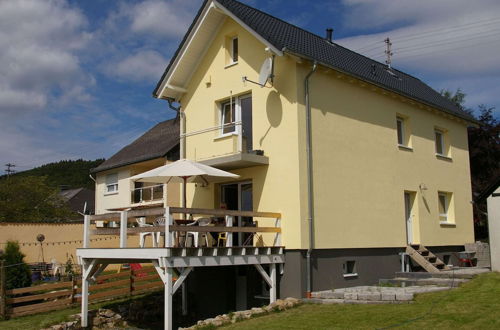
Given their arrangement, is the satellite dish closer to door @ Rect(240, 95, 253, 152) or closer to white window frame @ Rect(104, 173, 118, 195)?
door @ Rect(240, 95, 253, 152)

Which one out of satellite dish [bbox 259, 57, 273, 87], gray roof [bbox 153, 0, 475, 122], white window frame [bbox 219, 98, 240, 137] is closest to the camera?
satellite dish [bbox 259, 57, 273, 87]

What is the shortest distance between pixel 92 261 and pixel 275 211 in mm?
5100

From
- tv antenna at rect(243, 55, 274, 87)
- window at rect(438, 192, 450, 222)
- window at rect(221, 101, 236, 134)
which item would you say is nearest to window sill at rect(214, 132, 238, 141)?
window at rect(221, 101, 236, 134)

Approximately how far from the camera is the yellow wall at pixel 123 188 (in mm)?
28766

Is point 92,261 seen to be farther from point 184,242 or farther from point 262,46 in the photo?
point 262,46

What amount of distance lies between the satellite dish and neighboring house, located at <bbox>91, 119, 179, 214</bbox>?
13.8 m

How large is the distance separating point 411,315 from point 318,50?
27.2 ft

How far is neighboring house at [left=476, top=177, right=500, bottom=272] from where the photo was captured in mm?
15438

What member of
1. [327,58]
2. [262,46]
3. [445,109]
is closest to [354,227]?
[327,58]

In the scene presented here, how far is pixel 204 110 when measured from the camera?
17.1 meters

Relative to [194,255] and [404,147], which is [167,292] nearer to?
[194,255]

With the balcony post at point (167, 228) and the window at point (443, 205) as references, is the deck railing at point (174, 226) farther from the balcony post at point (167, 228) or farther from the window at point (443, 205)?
the window at point (443, 205)

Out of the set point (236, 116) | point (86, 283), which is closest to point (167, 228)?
point (86, 283)

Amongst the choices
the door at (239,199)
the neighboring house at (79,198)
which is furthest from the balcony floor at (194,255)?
the neighboring house at (79,198)
